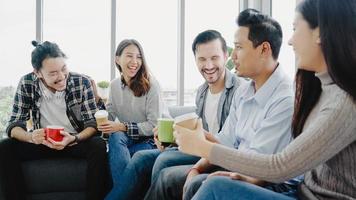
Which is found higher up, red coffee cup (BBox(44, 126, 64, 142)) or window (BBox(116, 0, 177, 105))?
window (BBox(116, 0, 177, 105))

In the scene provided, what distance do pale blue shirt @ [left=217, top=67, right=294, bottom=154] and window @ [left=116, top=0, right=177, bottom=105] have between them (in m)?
1.85

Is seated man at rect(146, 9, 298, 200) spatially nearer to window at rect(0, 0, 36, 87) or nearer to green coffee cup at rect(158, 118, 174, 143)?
green coffee cup at rect(158, 118, 174, 143)

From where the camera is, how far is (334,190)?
104cm

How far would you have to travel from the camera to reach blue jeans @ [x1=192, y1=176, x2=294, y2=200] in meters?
1.06

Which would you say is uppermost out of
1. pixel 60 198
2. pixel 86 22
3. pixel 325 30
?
pixel 86 22

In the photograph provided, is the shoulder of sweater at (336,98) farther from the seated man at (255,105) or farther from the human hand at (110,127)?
the human hand at (110,127)

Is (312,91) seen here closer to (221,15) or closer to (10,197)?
(10,197)

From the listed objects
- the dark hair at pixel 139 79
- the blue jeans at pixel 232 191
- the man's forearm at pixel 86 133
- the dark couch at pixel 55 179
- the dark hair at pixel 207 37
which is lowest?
the dark couch at pixel 55 179

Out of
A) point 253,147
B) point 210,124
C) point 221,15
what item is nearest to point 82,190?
point 210,124

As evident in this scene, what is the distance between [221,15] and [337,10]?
3.16 meters

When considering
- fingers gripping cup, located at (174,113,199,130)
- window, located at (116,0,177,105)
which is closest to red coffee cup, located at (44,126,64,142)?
fingers gripping cup, located at (174,113,199,130)

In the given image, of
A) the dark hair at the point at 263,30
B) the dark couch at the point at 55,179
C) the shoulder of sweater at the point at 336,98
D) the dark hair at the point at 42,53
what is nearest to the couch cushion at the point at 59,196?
the dark couch at the point at 55,179

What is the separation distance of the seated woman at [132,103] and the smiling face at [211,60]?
0.44 meters

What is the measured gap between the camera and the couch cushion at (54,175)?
215cm
